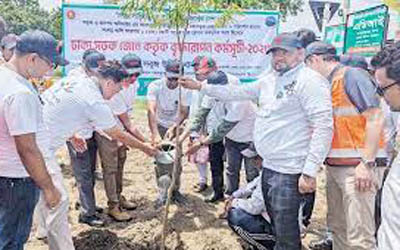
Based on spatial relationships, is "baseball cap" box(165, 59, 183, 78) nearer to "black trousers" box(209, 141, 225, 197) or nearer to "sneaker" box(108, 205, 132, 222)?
"black trousers" box(209, 141, 225, 197)

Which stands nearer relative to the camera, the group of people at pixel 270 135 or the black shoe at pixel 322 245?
the group of people at pixel 270 135

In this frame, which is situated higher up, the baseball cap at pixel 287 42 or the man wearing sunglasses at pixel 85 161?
the baseball cap at pixel 287 42

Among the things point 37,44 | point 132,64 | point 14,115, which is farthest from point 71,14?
point 14,115

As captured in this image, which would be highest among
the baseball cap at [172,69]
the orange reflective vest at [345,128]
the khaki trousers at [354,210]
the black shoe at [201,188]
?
the baseball cap at [172,69]

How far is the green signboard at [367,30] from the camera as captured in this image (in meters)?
7.05

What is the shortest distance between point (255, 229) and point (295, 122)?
1104mm

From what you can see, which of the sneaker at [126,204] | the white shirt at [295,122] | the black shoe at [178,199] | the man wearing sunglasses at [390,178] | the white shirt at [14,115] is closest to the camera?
the man wearing sunglasses at [390,178]

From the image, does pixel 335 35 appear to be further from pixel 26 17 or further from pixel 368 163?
pixel 26 17

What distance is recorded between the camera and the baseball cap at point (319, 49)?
374 centimetres

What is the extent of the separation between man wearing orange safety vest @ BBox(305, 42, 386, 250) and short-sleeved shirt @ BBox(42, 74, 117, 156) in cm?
179

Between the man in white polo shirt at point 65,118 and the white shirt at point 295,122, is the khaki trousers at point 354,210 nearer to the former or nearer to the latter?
the white shirt at point 295,122

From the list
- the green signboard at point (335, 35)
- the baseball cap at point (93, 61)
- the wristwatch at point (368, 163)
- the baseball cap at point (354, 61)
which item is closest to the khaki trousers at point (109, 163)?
the baseball cap at point (93, 61)

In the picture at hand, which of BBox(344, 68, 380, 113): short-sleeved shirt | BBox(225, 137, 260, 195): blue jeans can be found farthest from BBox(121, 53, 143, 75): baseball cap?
BBox(344, 68, 380, 113): short-sleeved shirt

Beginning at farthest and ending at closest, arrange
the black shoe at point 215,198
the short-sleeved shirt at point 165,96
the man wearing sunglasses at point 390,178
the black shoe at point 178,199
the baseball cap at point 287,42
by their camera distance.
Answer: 1. the short-sleeved shirt at point 165,96
2. the black shoe at point 215,198
3. the black shoe at point 178,199
4. the baseball cap at point 287,42
5. the man wearing sunglasses at point 390,178
